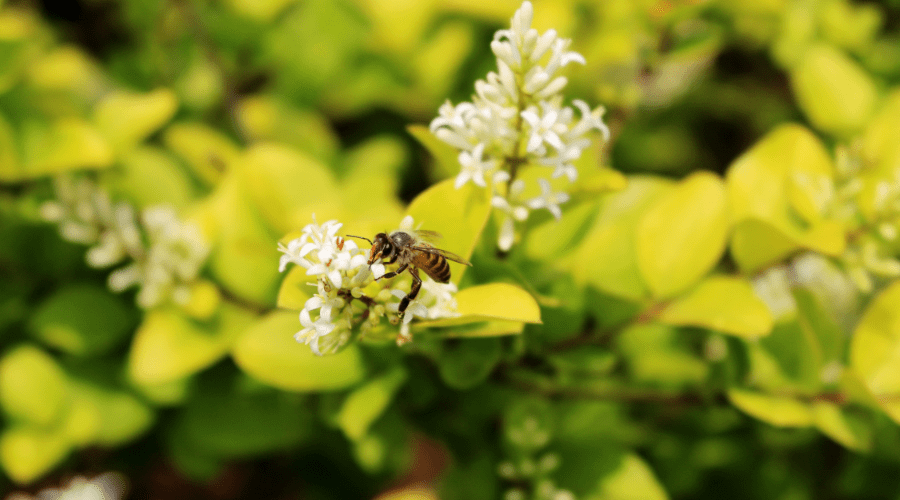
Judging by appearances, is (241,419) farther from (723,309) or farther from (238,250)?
(723,309)

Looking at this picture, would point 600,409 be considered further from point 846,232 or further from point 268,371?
point 268,371

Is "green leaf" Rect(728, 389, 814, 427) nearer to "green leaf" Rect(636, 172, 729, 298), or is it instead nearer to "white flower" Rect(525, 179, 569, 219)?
"green leaf" Rect(636, 172, 729, 298)

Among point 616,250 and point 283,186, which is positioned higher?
point 283,186

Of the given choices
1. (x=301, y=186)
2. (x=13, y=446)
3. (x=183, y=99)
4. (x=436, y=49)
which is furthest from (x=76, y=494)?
(x=436, y=49)

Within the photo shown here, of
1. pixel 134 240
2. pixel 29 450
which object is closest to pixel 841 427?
pixel 134 240

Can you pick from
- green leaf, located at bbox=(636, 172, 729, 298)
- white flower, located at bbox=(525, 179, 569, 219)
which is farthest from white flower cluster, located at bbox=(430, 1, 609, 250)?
green leaf, located at bbox=(636, 172, 729, 298)

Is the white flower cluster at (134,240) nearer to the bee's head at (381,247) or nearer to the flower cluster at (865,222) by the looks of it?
the bee's head at (381,247)

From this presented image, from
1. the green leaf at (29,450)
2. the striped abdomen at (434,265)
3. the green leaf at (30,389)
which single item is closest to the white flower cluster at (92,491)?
the green leaf at (29,450)
